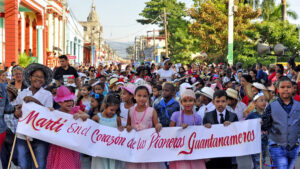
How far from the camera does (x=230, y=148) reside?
6234 millimetres

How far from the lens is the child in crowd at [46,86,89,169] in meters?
6.22

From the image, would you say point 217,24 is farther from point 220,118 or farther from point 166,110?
point 220,118

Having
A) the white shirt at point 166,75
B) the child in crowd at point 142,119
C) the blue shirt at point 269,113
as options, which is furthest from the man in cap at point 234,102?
the white shirt at point 166,75

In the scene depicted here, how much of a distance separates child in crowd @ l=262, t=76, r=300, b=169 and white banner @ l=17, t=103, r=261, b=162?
401mm

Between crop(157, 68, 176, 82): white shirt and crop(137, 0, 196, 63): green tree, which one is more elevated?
crop(137, 0, 196, 63): green tree

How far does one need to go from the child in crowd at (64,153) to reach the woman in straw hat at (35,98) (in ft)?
0.38

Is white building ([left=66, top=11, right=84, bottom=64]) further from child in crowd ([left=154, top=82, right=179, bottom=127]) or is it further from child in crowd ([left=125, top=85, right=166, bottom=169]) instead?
child in crowd ([left=125, top=85, right=166, bottom=169])

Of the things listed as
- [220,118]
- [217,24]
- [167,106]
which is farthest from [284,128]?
[217,24]

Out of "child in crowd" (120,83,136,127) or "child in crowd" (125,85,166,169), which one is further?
"child in crowd" (120,83,136,127)

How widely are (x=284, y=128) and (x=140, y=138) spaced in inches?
71.0

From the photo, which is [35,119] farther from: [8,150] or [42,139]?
[8,150]

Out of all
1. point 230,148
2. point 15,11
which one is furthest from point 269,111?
point 15,11

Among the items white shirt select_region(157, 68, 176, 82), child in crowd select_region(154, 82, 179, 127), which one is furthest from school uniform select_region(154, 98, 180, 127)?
white shirt select_region(157, 68, 176, 82)

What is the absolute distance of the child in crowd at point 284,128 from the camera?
5809 millimetres
